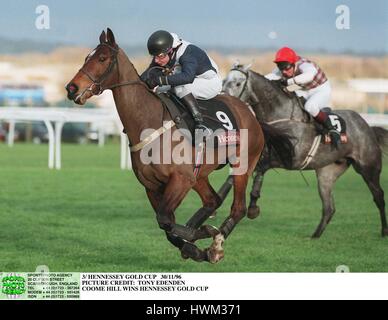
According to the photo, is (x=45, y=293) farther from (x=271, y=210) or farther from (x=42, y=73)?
(x=42, y=73)

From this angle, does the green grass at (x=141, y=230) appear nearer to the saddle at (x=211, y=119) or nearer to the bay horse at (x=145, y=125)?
the bay horse at (x=145, y=125)

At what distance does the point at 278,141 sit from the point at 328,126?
86 cm

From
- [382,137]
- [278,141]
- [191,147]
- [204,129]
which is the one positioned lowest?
[382,137]

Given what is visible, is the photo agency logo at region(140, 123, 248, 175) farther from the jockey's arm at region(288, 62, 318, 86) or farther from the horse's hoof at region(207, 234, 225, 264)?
the jockey's arm at region(288, 62, 318, 86)

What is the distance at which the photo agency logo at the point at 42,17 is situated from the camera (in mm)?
6762

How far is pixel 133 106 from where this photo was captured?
18.0 ft

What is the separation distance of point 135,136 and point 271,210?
4131 mm

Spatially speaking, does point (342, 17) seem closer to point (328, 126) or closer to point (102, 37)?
point (328, 126)

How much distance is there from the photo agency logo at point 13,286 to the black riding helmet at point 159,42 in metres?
1.55

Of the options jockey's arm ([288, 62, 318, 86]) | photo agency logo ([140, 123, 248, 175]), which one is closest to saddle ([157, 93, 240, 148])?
photo agency logo ([140, 123, 248, 175])

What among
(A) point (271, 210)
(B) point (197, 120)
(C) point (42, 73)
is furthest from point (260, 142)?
(C) point (42, 73)

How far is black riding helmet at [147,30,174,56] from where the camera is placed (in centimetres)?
547

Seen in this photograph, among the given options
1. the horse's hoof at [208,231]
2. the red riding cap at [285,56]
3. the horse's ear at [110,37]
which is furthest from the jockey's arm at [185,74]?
the red riding cap at [285,56]

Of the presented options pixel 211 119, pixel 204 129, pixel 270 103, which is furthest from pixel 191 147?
pixel 270 103
